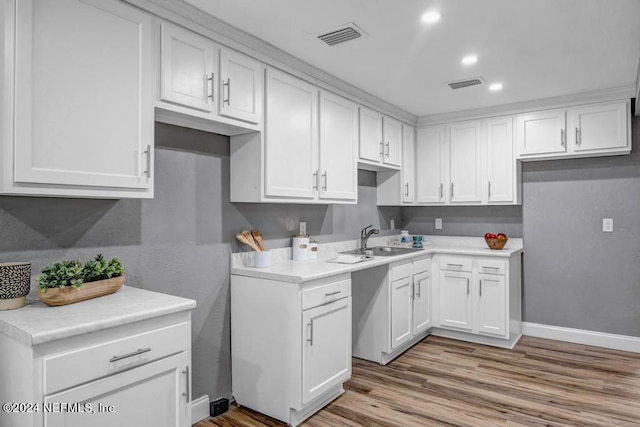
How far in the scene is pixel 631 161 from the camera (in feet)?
12.4

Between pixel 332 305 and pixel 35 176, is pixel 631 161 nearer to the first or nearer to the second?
pixel 332 305

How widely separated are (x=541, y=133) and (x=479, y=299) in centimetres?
173

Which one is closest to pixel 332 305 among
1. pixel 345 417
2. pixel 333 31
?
pixel 345 417

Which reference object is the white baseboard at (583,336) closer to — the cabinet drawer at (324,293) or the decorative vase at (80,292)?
the cabinet drawer at (324,293)

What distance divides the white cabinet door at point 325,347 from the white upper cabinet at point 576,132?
8.53ft

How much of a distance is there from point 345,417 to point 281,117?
1996mm

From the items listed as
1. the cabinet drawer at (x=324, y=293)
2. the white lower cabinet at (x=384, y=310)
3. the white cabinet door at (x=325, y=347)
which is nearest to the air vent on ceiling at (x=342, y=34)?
the cabinet drawer at (x=324, y=293)

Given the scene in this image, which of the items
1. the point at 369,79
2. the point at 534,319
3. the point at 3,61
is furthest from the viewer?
the point at 534,319

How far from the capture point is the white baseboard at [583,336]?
148 inches

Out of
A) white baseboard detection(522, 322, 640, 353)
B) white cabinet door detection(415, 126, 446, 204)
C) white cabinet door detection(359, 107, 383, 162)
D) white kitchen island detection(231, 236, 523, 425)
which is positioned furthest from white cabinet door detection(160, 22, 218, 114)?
white baseboard detection(522, 322, 640, 353)

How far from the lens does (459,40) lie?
8.41 ft

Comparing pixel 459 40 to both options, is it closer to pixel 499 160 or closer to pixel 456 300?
pixel 499 160

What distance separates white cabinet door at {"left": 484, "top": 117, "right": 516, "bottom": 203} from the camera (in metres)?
4.12

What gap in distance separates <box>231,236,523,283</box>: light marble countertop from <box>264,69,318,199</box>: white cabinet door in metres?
0.50
